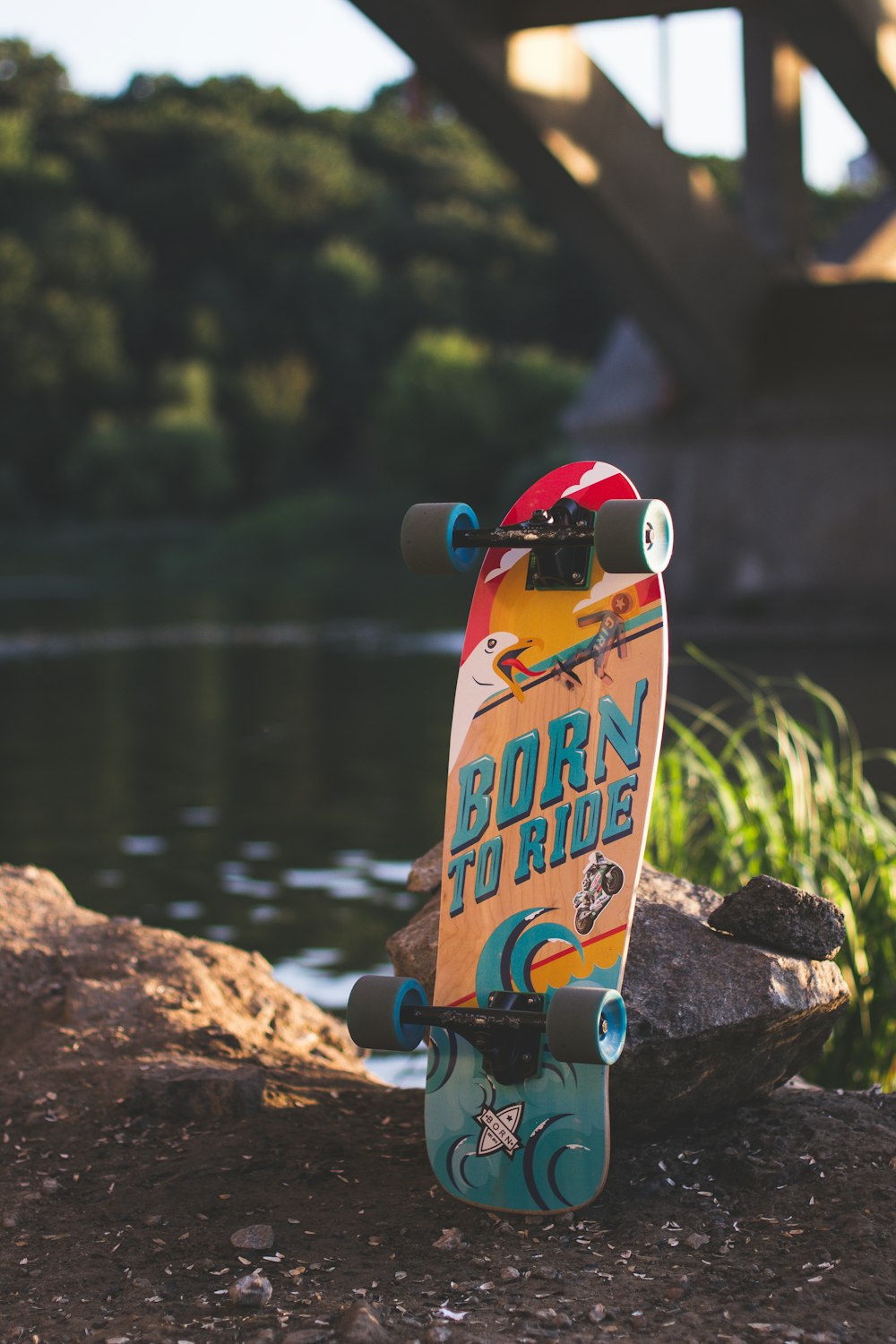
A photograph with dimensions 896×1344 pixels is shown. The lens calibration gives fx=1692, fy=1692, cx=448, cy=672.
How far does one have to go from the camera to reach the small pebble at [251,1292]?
8.13 feet

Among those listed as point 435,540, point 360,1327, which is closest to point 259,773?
point 435,540

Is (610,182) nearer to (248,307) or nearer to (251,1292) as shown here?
(251,1292)

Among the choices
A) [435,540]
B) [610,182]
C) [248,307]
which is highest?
[248,307]

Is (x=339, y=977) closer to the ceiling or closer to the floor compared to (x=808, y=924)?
closer to the floor

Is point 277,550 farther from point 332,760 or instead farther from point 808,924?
point 808,924

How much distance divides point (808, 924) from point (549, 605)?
0.75 meters

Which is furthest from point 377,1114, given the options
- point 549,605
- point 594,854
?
point 549,605

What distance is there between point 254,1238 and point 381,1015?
406mm

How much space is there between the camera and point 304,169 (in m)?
68.0

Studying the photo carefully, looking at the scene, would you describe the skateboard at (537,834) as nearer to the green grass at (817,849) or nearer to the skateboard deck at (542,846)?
the skateboard deck at (542,846)

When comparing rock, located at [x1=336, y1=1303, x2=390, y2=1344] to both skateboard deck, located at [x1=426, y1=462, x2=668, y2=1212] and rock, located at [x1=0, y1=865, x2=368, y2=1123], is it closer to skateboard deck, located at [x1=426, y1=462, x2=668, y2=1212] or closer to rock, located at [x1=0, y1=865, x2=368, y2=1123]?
skateboard deck, located at [x1=426, y1=462, x2=668, y2=1212]

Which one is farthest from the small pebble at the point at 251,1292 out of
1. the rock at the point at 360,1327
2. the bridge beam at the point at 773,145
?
the bridge beam at the point at 773,145

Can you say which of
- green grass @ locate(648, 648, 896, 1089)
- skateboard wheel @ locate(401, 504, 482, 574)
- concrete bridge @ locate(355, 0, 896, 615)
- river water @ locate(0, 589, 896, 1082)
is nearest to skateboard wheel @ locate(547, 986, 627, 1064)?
skateboard wheel @ locate(401, 504, 482, 574)

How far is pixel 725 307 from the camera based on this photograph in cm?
962
